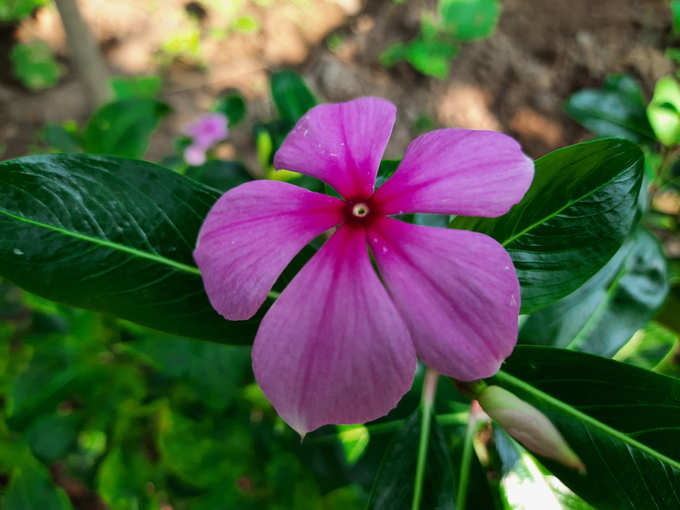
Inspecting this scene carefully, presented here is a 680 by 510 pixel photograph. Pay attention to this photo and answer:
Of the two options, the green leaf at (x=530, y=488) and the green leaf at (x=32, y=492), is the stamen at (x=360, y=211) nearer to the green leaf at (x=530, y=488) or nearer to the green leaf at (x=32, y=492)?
the green leaf at (x=530, y=488)

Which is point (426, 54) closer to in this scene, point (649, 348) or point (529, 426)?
point (649, 348)

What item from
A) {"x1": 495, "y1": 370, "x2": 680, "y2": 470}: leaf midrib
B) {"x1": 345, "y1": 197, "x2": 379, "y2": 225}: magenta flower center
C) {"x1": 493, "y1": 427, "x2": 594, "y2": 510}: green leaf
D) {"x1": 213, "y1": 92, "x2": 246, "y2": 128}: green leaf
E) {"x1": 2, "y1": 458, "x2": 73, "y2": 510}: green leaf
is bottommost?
{"x1": 2, "y1": 458, "x2": 73, "y2": 510}: green leaf

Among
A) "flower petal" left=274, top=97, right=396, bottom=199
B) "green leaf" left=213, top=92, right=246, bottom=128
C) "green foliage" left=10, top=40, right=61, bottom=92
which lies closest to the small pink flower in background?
"green leaf" left=213, top=92, right=246, bottom=128

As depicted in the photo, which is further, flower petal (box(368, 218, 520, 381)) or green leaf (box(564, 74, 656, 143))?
green leaf (box(564, 74, 656, 143))

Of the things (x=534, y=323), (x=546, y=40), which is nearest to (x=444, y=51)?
(x=546, y=40)

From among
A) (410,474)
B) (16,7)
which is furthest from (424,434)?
(16,7)

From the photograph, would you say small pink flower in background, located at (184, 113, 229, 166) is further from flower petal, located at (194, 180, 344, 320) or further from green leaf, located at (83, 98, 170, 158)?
flower petal, located at (194, 180, 344, 320)

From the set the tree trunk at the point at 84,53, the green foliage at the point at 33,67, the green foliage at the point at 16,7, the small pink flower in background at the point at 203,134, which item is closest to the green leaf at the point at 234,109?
the small pink flower in background at the point at 203,134
